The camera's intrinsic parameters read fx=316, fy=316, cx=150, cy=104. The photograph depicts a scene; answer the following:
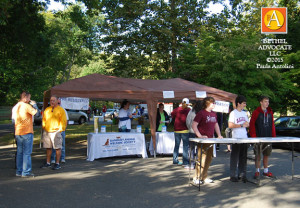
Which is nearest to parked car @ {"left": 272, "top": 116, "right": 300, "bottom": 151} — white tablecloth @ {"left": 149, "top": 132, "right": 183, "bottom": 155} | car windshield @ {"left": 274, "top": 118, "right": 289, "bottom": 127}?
car windshield @ {"left": 274, "top": 118, "right": 289, "bottom": 127}

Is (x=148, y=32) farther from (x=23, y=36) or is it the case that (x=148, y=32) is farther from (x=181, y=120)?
(x=181, y=120)

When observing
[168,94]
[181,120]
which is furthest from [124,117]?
[181,120]

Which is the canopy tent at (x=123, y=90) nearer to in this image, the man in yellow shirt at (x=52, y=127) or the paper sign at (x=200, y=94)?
the paper sign at (x=200, y=94)

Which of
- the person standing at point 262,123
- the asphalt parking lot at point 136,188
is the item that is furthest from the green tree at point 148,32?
the person standing at point 262,123

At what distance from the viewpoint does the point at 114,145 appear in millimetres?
10297

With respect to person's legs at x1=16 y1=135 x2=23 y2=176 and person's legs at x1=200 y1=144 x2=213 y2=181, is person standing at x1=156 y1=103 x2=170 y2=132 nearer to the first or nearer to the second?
person's legs at x1=200 y1=144 x2=213 y2=181

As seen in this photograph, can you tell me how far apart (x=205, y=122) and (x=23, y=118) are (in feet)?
13.1

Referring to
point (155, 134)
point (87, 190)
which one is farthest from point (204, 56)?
point (87, 190)

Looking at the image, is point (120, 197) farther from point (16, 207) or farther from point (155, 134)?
point (155, 134)

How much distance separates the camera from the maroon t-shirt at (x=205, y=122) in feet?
21.0

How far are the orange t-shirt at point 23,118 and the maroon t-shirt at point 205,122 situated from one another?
12.0 feet

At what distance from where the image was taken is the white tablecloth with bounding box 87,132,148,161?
32.5 ft

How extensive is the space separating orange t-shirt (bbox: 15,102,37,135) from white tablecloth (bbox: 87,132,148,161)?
2.97m

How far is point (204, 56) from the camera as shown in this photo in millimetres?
19859
